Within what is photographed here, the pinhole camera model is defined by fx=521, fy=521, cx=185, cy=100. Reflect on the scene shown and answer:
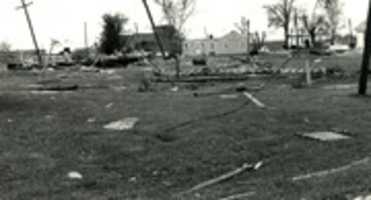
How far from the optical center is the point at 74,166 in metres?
7.94

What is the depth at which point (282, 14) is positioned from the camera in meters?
80.2

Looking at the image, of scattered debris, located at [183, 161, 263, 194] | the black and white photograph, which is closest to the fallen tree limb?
the black and white photograph

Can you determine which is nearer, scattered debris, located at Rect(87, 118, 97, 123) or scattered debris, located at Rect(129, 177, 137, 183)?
scattered debris, located at Rect(129, 177, 137, 183)

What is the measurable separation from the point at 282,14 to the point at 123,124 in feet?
237

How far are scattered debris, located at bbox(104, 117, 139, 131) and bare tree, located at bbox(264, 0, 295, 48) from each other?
226 feet

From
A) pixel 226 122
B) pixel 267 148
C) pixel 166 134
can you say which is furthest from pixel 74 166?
pixel 226 122

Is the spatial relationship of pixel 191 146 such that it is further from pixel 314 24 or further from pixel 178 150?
pixel 314 24

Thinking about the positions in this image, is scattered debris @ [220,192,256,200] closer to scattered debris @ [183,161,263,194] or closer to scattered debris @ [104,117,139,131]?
scattered debris @ [183,161,263,194]

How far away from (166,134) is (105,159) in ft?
6.18

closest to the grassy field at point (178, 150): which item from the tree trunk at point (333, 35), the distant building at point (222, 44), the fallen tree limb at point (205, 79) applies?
the fallen tree limb at point (205, 79)

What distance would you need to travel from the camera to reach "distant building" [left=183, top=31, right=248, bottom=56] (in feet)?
298

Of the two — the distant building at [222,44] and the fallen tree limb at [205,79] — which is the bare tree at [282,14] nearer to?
the distant building at [222,44]

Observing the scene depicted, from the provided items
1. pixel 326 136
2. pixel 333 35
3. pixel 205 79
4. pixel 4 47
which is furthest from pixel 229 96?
pixel 333 35

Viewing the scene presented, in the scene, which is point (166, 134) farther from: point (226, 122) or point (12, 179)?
point (12, 179)
